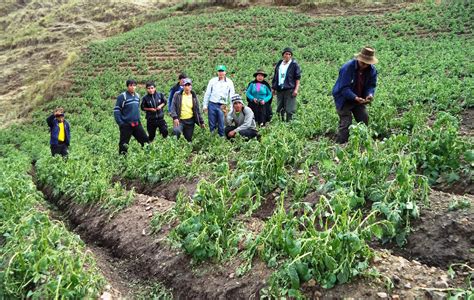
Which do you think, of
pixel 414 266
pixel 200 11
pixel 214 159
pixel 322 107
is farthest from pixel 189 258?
pixel 200 11

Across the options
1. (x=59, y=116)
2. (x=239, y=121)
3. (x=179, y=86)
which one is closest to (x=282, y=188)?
(x=239, y=121)

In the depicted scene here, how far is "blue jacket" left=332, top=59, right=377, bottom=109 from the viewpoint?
615cm

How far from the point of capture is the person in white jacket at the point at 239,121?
756 cm

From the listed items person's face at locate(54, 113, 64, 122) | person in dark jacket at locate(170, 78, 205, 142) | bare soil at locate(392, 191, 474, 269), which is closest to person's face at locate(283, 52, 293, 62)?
person in dark jacket at locate(170, 78, 205, 142)

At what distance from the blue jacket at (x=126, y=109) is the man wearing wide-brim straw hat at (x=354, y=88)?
393cm

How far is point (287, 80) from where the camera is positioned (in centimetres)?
816

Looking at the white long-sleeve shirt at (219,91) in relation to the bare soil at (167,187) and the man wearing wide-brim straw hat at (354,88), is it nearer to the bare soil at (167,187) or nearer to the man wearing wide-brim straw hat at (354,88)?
the bare soil at (167,187)

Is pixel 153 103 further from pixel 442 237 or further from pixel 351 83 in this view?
pixel 442 237

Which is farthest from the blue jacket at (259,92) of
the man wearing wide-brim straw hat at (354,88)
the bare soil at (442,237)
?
the bare soil at (442,237)

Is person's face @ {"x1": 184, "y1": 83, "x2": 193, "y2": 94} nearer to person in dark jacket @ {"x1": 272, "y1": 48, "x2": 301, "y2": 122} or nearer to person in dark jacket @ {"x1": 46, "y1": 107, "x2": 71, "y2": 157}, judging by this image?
person in dark jacket @ {"x1": 272, "y1": 48, "x2": 301, "y2": 122}

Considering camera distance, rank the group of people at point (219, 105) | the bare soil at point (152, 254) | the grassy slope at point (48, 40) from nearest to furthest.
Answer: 1. the bare soil at point (152, 254)
2. the group of people at point (219, 105)
3. the grassy slope at point (48, 40)

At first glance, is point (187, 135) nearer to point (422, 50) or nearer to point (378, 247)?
point (378, 247)

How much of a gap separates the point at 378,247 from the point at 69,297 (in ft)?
8.64

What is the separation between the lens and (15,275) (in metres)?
3.75
